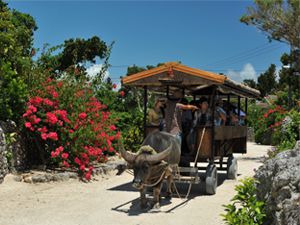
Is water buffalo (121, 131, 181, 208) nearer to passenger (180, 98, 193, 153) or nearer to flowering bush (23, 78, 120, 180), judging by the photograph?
passenger (180, 98, 193, 153)

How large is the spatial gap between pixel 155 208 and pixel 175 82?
2.69 meters

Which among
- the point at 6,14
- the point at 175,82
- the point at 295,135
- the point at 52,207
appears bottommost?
the point at 52,207

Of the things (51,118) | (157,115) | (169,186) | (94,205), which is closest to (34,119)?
(51,118)

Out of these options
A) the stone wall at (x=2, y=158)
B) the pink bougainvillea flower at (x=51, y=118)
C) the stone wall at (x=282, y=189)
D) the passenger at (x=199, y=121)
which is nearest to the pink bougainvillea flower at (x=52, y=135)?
the pink bougainvillea flower at (x=51, y=118)

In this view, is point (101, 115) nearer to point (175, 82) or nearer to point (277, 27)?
point (175, 82)

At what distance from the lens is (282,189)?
4.00 meters

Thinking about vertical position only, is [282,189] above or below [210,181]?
above

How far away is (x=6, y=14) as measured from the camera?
1062 cm

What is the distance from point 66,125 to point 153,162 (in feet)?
15.0

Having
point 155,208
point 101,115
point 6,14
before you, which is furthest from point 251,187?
point 6,14

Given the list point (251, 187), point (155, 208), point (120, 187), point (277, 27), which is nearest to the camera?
point (251, 187)

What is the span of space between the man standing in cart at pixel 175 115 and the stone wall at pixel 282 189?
3600 mm

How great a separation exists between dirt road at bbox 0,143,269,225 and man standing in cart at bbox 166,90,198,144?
1.35 meters

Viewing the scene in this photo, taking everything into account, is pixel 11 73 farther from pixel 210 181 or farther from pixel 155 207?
pixel 210 181
